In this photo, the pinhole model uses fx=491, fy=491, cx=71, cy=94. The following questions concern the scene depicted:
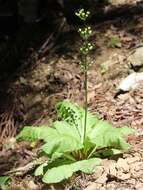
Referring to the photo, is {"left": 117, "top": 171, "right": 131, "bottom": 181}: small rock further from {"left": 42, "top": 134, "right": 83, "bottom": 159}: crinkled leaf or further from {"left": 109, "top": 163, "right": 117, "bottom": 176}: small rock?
{"left": 42, "top": 134, "right": 83, "bottom": 159}: crinkled leaf

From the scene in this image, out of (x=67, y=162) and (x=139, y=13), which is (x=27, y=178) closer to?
(x=67, y=162)

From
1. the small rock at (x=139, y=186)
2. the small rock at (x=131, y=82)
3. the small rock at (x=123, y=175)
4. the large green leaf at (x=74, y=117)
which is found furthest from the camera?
the small rock at (x=131, y=82)

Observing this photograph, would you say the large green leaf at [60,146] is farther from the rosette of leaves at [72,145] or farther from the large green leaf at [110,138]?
the large green leaf at [110,138]

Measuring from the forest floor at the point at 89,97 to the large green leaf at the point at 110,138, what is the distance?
0.40 ft

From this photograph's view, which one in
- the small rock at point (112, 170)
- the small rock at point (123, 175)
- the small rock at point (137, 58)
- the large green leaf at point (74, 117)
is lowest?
the small rock at point (123, 175)

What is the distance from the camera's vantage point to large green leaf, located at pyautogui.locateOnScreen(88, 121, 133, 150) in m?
3.69

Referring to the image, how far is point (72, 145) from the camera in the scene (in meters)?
3.73

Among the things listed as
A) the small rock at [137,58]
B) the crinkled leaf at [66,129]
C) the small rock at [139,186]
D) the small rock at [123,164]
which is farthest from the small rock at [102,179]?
the small rock at [137,58]

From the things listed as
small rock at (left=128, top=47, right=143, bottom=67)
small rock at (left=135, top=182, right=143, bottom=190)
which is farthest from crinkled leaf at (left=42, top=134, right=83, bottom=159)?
small rock at (left=128, top=47, right=143, bottom=67)

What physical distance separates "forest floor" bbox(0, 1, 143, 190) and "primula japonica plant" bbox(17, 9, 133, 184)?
110 millimetres

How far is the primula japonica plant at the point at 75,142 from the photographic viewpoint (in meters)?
3.59

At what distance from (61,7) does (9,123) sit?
1.97 m

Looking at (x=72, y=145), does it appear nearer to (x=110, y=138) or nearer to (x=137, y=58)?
(x=110, y=138)

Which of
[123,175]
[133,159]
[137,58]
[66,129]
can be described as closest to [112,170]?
[123,175]
